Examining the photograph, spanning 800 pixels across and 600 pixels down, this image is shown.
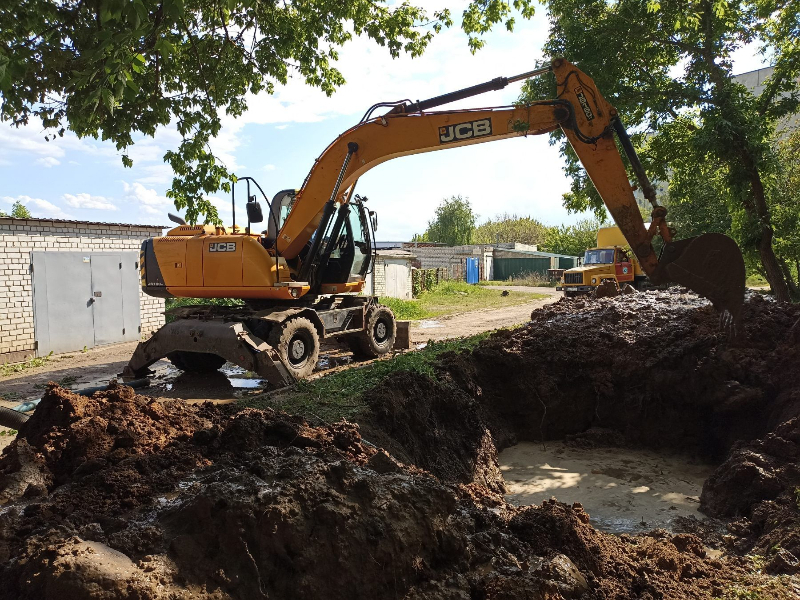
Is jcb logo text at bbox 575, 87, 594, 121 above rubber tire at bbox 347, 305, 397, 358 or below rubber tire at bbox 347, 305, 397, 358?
above

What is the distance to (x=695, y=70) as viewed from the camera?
11.6m

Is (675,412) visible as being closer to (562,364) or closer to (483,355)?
(562,364)

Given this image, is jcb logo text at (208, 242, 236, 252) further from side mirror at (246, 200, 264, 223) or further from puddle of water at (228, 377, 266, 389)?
puddle of water at (228, 377, 266, 389)

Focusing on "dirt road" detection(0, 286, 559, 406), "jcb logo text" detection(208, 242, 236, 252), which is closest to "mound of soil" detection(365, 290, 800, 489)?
"dirt road" detection(0, 286, 559, 406)

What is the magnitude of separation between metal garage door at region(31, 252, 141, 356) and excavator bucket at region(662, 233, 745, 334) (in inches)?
499

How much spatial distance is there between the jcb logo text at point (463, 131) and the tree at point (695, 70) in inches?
147

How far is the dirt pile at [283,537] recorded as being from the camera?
2.61 m

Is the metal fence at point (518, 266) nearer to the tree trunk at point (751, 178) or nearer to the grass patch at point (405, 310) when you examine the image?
the grass patch at point (405, 310)

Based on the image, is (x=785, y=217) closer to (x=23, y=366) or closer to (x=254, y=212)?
(x=254, y=212)

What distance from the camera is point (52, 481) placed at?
3.82m

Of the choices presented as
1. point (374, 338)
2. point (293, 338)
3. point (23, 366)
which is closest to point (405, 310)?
point (374, 338)

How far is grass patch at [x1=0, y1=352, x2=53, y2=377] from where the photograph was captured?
36.8 feet

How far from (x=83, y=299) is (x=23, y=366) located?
2336 mm

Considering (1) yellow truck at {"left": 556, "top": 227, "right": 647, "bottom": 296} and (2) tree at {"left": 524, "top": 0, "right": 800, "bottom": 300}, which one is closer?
(2) tree at {"left": 524, "top": 0, "right": 800, "bottom": 300}
